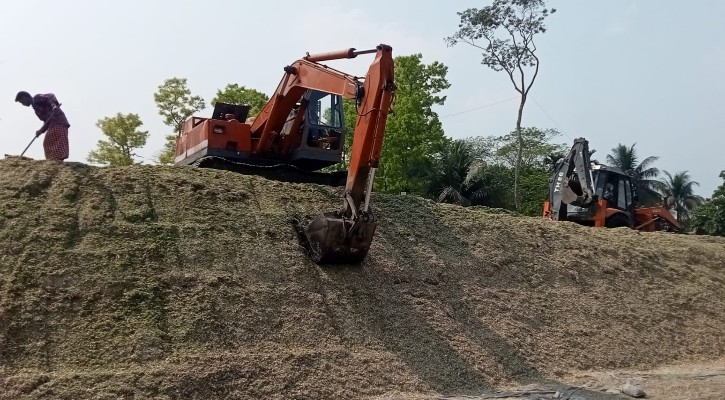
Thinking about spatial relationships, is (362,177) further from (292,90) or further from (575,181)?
(575,181)

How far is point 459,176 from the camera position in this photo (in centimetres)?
3541

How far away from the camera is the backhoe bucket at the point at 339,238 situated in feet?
30.1

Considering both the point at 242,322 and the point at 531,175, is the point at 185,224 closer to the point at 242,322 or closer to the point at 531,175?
the point at 242,322

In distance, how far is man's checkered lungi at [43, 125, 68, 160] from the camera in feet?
37.0

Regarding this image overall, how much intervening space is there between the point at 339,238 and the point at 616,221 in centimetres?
1021

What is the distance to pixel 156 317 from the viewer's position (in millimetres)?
7605

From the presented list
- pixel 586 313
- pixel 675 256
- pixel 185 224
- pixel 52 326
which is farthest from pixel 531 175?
pixel 52 326

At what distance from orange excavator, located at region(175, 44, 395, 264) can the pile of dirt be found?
0.66 m

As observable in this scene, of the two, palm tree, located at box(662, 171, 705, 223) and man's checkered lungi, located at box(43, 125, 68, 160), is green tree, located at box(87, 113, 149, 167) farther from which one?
palm tree, located at box(662, 171, 705, 223)

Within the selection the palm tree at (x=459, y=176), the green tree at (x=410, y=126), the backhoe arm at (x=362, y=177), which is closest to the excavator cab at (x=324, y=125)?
the backhoe arm at (x=362, y=177)

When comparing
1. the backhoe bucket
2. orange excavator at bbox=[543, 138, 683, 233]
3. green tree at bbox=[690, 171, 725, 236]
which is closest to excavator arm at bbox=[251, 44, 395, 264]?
the backhoe bucket

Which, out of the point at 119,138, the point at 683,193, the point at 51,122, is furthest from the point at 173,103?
the point at 683,193

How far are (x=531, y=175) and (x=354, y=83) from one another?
31.1 metres

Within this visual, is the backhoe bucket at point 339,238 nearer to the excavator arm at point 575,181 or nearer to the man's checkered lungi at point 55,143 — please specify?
the man's checkered lungi at point 55,143
